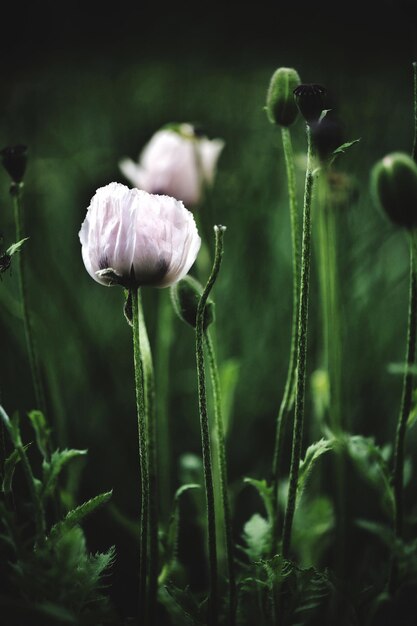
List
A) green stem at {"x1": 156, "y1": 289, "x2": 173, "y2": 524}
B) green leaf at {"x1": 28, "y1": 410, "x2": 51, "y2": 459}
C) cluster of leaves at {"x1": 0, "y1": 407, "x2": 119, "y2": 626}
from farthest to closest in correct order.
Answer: green stem at {"x1": 156, "y1": 289, "x2": 173, "y2": 524}, green leaf at {"x1": 28, "y1": 410, "x2": 51, "y2": 459}, cluster of leaves at {"x1": 0, "y1": 407, "x2": 119, "y2": 626}

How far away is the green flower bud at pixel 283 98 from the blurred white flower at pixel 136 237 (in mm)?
91

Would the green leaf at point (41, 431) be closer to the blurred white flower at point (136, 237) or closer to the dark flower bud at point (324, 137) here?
the blurred white flower at point (136, 237)

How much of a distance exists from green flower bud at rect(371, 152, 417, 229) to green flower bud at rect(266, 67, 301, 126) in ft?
0.26

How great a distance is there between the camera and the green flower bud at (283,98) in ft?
1.42

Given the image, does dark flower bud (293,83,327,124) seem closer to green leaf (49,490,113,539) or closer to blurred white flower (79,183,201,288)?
blurred white flower (79,183,201,288)

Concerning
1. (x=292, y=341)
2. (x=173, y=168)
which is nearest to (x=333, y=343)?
(x=292, y=341)

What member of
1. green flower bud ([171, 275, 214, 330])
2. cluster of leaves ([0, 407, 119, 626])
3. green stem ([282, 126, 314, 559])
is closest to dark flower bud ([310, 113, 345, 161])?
green stem ([282, 126, 314, 559])

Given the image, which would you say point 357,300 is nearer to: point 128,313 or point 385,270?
point 385,270

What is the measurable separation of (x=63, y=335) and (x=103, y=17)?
89.1 inches

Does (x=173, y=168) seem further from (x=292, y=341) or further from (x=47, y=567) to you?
(x=47, y=567)

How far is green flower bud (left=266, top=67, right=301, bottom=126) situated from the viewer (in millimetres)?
432

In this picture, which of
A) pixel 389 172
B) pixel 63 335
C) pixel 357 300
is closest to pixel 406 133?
pixel 357 300

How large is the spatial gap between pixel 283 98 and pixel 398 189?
0.34 ft

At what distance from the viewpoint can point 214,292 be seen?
105 cm
